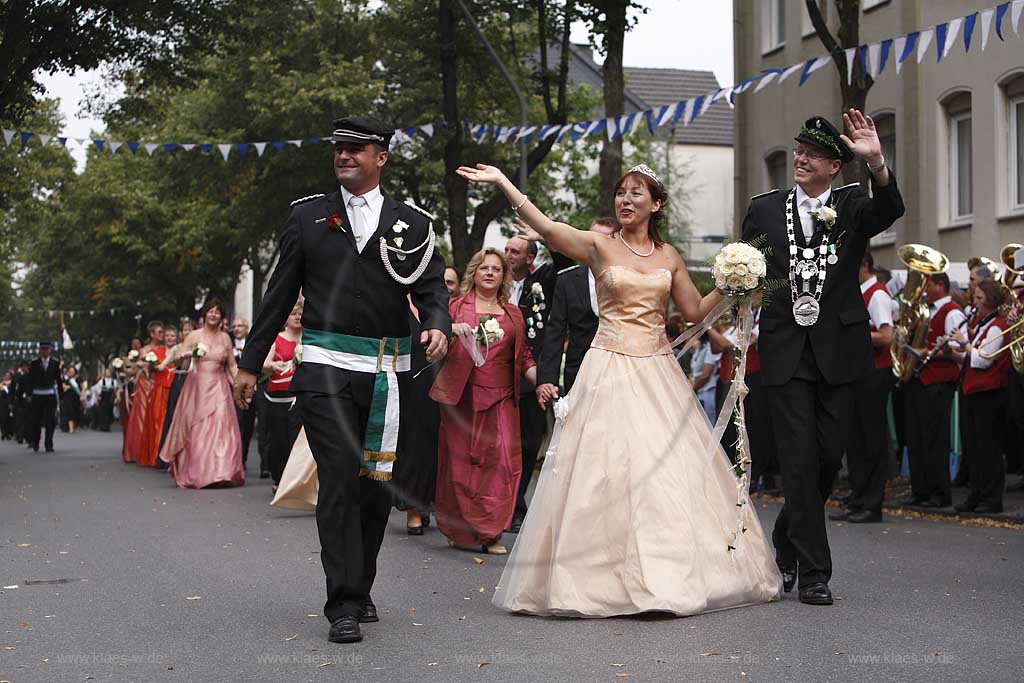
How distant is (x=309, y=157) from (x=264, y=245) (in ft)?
38.1

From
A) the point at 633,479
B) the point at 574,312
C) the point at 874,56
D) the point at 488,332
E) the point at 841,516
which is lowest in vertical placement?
the point at 841,516

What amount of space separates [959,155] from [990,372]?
11.3m

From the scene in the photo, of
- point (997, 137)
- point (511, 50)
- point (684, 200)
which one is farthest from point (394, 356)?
point (684, 200)

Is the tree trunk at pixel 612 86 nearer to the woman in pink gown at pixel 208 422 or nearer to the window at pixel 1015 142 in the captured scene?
the woman in pink gown at pixel 208 422

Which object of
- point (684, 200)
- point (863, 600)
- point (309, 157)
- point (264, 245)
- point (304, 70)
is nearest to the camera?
point (863, 600)

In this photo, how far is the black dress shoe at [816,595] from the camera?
750 cm

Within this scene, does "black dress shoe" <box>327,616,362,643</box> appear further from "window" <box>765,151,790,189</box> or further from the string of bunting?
"window" <box>765,151,790,189</box>

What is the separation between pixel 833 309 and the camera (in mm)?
7711

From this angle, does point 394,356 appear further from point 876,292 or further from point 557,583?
point 876,292

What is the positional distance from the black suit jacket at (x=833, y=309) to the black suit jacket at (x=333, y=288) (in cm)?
172

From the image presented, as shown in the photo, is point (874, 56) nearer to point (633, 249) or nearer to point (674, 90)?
point (633, 249)

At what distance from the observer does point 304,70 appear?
36750 millimetres

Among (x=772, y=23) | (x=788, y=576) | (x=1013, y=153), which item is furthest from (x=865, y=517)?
(x=772, y=23)

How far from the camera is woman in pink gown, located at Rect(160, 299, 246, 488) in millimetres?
17312
